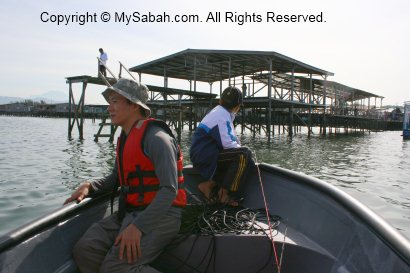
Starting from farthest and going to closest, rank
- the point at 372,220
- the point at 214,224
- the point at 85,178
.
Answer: the point at 85,178, the point at 214,224, the point at 372,220

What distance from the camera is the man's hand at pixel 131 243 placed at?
222 cm

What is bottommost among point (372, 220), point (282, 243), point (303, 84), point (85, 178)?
point (85, 178)

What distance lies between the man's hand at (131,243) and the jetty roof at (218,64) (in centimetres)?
1917

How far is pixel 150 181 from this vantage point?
251 centimetres

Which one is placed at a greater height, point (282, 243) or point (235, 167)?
point (235, 167)

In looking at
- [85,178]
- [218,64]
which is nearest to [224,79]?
[218,64]

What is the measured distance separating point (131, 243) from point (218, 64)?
902 inches

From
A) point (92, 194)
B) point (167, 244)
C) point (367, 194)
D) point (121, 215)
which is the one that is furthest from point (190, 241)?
point (367, 194)

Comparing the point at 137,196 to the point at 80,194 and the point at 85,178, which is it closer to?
the point at 80,194

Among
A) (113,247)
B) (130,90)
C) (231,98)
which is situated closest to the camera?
(113,247)

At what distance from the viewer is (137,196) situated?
2.55 m

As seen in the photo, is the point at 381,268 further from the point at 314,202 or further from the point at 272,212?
the point at 272,212

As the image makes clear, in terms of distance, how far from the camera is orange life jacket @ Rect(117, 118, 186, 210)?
2498 mm

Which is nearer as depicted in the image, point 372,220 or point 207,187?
point 372,220
